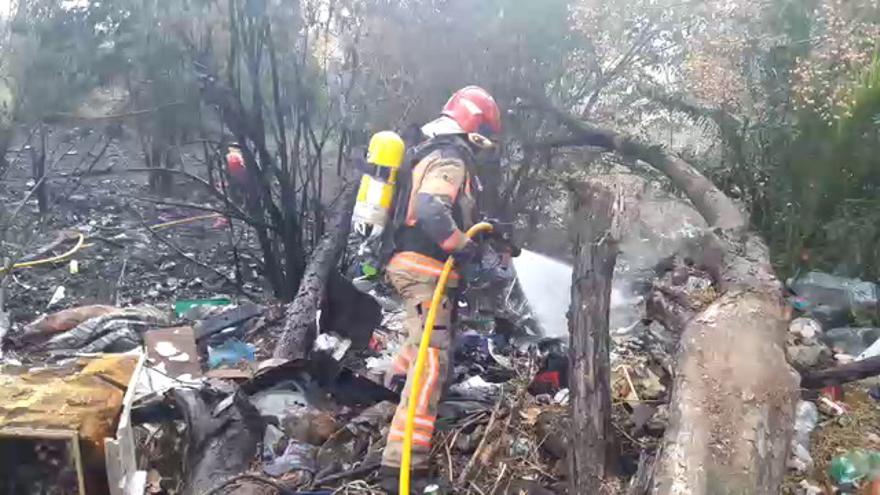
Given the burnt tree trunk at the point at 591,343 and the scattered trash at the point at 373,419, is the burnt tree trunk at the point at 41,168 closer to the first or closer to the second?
the scattered trash at the point at 373,419

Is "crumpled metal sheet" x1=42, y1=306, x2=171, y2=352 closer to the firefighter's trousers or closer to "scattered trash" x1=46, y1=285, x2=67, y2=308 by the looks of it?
"scattered trash" x1=46, y1=285, x2=67, y2=308

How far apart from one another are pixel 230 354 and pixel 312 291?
0.75 metres

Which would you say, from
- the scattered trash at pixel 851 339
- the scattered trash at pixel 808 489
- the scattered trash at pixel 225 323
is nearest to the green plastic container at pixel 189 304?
the scattered trash at pixel 225 323

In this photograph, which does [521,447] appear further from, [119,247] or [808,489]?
[119,247]

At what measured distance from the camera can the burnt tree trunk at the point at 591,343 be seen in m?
2.91

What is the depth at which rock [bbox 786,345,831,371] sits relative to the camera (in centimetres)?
389

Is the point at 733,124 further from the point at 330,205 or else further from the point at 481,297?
the point at 330,205

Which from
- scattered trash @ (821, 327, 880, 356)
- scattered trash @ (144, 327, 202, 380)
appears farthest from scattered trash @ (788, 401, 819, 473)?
scattered trash @ (144, 327, 202, 380)

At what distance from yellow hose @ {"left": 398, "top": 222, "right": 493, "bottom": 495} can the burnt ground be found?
3693 mm

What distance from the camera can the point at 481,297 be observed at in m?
5.87

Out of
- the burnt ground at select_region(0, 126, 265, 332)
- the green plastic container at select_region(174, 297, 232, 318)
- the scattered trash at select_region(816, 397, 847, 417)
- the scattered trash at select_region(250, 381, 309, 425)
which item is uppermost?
the scattered trash at select_region(816, 397, 847, 417)

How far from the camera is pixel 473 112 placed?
3.66 m

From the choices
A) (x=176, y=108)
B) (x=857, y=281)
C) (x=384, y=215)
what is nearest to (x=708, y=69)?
(x=857, y=281)

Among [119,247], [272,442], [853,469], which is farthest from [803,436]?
[119,247]
